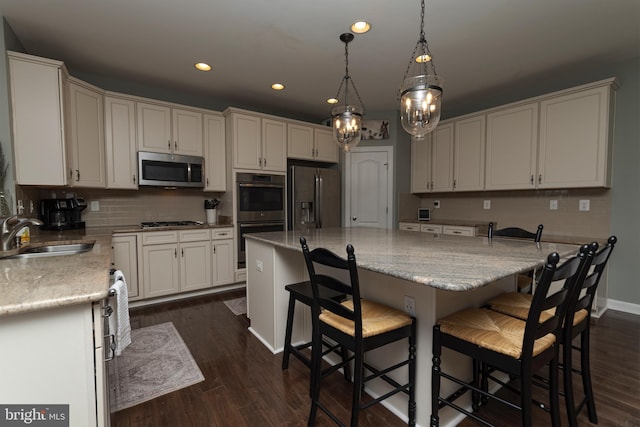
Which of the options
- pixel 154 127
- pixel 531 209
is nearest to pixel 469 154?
pixel 531 209

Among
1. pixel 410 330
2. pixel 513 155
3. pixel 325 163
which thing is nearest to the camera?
pixel 410 330

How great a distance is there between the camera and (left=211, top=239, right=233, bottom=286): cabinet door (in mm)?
3688

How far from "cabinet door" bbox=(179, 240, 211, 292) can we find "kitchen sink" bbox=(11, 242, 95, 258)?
118 centimetres

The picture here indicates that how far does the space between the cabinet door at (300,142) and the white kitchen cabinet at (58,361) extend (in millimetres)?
3491

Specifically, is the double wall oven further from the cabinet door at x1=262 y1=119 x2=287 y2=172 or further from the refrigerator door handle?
the refrigerator door handle

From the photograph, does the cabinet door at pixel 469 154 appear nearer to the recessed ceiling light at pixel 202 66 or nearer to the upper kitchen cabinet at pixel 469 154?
the upper kitchen cabinet at pixel 469 154

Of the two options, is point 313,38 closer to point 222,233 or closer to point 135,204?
point 222,233

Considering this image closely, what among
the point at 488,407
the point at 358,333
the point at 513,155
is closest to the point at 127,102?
the point at 358,333

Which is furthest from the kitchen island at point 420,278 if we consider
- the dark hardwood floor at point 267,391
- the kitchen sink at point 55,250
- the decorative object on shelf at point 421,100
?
the kitchen sink at point 55,250

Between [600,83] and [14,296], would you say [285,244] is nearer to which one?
[14,296]

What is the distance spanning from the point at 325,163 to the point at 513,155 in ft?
8.60

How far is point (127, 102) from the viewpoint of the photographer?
330cm

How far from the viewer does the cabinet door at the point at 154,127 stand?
3393 mm

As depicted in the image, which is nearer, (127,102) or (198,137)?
(127,102)
